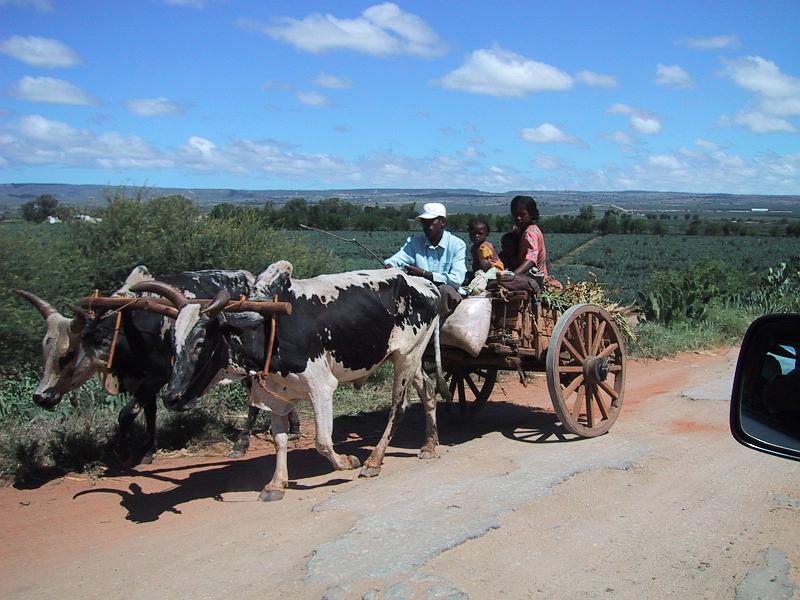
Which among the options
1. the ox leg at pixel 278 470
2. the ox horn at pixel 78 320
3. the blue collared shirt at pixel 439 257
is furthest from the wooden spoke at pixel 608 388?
the ox horn at pixel 78 320

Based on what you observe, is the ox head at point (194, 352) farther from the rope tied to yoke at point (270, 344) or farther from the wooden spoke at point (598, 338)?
the wooden spoke at point (598, 338)

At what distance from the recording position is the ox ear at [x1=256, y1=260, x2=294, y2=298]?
7438 millimetres

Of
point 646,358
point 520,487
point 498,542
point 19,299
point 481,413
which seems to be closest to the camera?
point 498,542

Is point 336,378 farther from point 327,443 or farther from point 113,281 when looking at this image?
point 113,281

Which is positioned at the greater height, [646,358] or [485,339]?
[485,339]

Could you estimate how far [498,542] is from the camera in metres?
5.99

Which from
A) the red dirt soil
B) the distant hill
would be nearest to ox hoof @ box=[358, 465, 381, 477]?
the red dirt soil

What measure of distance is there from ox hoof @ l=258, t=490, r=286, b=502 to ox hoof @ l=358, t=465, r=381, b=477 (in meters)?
0.88

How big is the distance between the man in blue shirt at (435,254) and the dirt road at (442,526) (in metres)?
1.77

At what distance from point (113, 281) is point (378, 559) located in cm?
829

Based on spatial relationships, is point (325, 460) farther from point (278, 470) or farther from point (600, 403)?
point (600, 403)

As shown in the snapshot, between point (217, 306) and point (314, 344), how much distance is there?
107 centimetres

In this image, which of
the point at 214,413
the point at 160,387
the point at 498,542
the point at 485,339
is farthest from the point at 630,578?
the point at 214,413

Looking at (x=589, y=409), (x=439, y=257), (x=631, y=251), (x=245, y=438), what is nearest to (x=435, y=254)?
(x=439, y=257)
